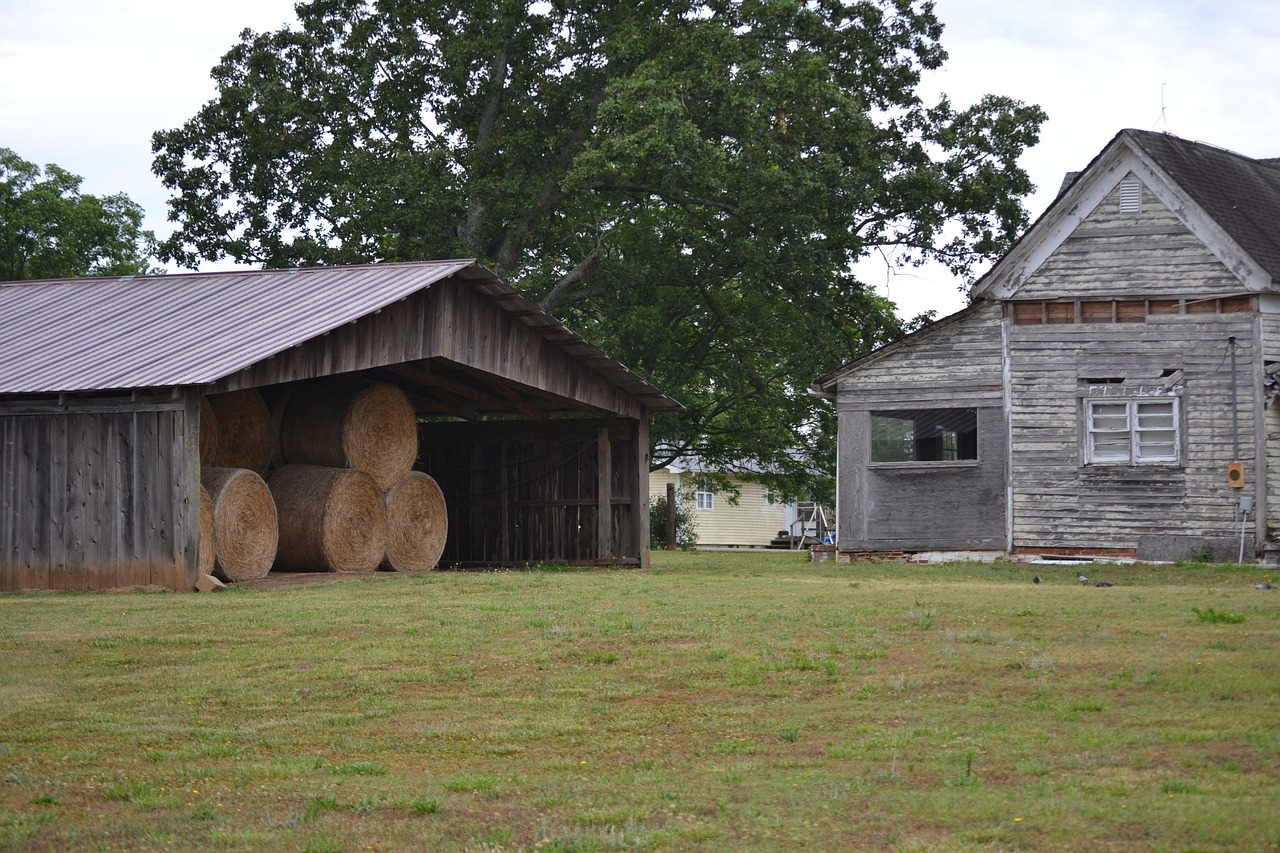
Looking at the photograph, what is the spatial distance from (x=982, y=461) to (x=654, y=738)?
18332 mm

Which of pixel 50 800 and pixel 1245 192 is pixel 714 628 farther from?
pixel 1245 192

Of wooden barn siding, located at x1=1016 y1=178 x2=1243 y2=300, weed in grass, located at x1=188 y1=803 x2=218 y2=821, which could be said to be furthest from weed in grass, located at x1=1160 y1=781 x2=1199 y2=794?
wooden barn siding, located at x1=1016 y1=178 x2=1243 y2=300

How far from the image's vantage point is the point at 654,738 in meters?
7.92

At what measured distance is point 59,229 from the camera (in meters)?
45.8

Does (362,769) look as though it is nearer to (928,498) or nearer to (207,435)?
(207,435)

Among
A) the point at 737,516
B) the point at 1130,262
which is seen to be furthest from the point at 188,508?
the point at 737,516

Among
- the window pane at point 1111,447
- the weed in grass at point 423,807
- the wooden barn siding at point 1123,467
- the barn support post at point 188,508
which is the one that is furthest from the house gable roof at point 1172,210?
the weed in grass at point 423,807

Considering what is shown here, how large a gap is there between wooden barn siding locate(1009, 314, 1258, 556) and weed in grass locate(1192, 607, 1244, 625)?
39.8ft

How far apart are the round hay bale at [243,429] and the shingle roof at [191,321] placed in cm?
108

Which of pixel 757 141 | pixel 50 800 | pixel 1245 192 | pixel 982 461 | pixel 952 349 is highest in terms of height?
pixel 757 141

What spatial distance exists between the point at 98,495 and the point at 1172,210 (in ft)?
54.9

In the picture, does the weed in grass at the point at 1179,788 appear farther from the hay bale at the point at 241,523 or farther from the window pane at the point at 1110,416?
the window pane at the point at 1110,416

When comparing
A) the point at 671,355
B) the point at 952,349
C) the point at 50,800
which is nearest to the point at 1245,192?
the point at 952,349

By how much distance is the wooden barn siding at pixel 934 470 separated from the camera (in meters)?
25.3
